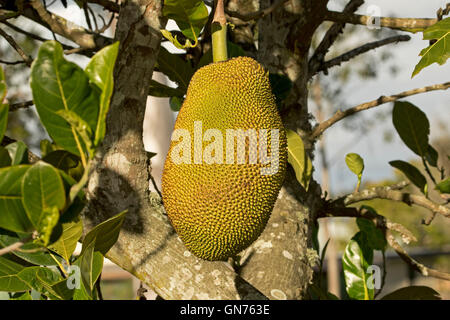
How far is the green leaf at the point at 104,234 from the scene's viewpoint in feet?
1.63

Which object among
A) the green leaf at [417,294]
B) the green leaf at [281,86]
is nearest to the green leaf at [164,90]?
the green leaf at [281,86]

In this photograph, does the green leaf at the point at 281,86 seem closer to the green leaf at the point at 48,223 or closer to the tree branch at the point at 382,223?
the tree branch at the point at 382,223

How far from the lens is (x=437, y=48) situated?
632 millimetres

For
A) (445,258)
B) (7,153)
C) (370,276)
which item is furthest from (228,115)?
(445,258)

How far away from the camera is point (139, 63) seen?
0.65 metres

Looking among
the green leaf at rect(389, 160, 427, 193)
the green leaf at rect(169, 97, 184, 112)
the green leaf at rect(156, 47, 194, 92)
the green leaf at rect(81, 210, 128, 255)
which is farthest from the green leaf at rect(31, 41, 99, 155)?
the green leaf at rect(389, 160, 427, 193)

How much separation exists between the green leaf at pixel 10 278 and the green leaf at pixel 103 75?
0.30 meters

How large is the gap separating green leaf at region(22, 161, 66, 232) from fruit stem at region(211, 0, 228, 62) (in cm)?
38

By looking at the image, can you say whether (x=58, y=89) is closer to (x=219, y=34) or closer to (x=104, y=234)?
(x=104, y=234)

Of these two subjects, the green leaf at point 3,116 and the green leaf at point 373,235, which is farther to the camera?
the green leaf at point 373,235

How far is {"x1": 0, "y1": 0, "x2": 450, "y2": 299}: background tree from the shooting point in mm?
623

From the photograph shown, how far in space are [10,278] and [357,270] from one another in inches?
27.0

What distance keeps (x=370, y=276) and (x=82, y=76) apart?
2.62ft

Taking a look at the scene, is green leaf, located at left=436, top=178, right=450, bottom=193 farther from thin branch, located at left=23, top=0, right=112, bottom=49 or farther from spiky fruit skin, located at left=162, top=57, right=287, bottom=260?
thin branch, located at left=23, top=0, right=112, bottom=49
